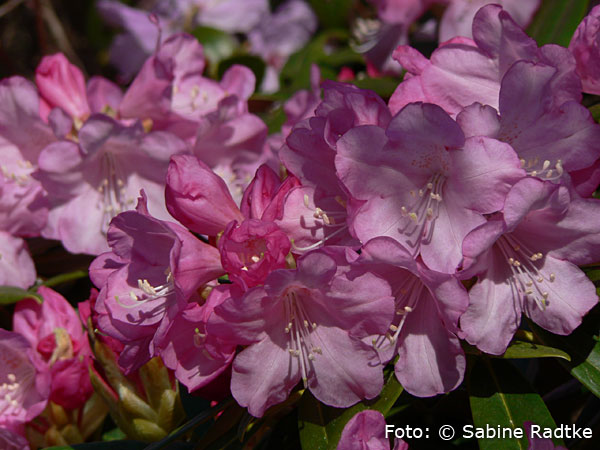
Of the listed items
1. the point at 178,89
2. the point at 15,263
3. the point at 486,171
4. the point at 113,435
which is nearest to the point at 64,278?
the point at 15,263

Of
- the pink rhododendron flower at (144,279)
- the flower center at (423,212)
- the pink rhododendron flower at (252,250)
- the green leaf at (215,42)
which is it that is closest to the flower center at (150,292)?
the pink rhododendron flower at (144,279)

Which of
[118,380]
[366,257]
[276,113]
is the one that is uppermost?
[366,257]

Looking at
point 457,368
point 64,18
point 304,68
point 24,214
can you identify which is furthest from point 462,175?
point 64,18

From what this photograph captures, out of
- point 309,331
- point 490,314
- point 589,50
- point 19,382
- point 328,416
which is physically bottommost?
point 19,382

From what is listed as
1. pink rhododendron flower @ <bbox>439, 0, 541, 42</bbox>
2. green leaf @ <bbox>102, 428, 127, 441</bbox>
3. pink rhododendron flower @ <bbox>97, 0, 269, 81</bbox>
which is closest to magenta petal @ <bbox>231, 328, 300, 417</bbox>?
green leaf @ <bbox>102, 428, 127, 441</bbox>

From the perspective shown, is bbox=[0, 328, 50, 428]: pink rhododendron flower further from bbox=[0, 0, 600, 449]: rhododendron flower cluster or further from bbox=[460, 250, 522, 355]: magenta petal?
bbox=[460, 250, 522, 355]: magenta petal

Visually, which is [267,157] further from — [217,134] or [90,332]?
[90,332]

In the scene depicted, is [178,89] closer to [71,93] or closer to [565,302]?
[71,93]
